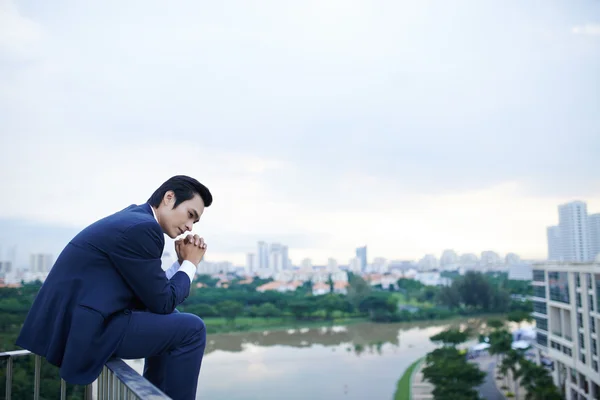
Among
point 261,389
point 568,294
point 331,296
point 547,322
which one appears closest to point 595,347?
point 568,294

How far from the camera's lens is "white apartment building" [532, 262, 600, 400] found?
863cm

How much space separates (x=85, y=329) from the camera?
640 mm

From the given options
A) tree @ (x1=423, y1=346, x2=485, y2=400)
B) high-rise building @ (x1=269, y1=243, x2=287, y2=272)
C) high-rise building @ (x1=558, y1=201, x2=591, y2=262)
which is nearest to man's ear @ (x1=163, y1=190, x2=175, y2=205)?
tree @ (x1=423, y1=346, x2=485, y2=400)

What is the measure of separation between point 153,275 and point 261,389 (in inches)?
458

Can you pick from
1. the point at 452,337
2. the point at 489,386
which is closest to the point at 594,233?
the point at 452,337

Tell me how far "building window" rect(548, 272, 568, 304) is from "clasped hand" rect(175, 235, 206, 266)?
10322mm

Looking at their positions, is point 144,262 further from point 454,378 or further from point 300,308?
point 300,308

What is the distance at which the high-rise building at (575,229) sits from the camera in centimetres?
2250

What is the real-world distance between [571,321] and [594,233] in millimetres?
14919

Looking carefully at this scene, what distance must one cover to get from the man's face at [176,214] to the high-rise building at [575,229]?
2477cm

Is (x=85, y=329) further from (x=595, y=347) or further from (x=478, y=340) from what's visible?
(x=478, y=340)

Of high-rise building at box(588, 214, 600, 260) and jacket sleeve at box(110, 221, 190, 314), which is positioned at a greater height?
high-rise building at box(588, 214, 600, 260)

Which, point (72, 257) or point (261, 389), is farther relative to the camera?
point (261, 389)

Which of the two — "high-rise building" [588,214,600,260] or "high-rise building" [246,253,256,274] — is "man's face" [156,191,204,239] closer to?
"high-rise building" [588,214,600,260]
